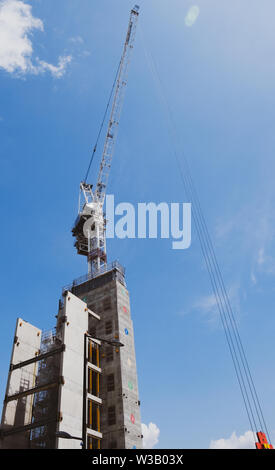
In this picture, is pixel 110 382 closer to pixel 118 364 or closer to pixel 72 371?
pixel 118 364

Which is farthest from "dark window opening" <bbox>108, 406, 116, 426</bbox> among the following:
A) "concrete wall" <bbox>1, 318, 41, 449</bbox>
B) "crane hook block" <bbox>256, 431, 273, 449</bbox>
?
"crane hook block" <bbox>256, 431, 273, 449</bbox>

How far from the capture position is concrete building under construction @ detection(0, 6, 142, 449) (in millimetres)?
47281

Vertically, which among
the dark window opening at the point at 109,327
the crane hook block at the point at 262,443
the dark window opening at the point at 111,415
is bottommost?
the crane hook block at the point at 262,443

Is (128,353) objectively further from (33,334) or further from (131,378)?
(33,334)

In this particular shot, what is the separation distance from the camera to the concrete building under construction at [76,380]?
155 feet

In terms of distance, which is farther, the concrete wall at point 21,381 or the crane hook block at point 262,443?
the concrete wall at point 21,381

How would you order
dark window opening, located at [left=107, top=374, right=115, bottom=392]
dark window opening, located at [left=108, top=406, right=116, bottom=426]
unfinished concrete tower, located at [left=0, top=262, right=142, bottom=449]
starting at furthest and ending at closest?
dark window opening, located at [left=107, top=374, right=115, bottom=392]
dark window opening, located at [left=108, top=406, right=116, bottom=426]
unfinished concrete tower, located at [left=0, top=262, right=142, bottom=449]

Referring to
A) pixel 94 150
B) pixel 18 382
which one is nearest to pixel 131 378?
pixel 18 382

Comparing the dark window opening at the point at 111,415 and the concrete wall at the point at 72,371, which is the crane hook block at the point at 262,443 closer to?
the concrete wall at the point at 72,371

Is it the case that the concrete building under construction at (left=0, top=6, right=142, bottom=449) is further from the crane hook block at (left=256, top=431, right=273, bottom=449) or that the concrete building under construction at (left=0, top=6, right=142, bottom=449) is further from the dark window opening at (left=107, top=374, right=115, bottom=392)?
the crane hook block at (left=256, top=431, right=273, bottom=449)

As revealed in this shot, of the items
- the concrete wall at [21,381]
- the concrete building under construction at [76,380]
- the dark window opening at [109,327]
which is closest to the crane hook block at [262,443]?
the concrete building under construction at [76,380]
